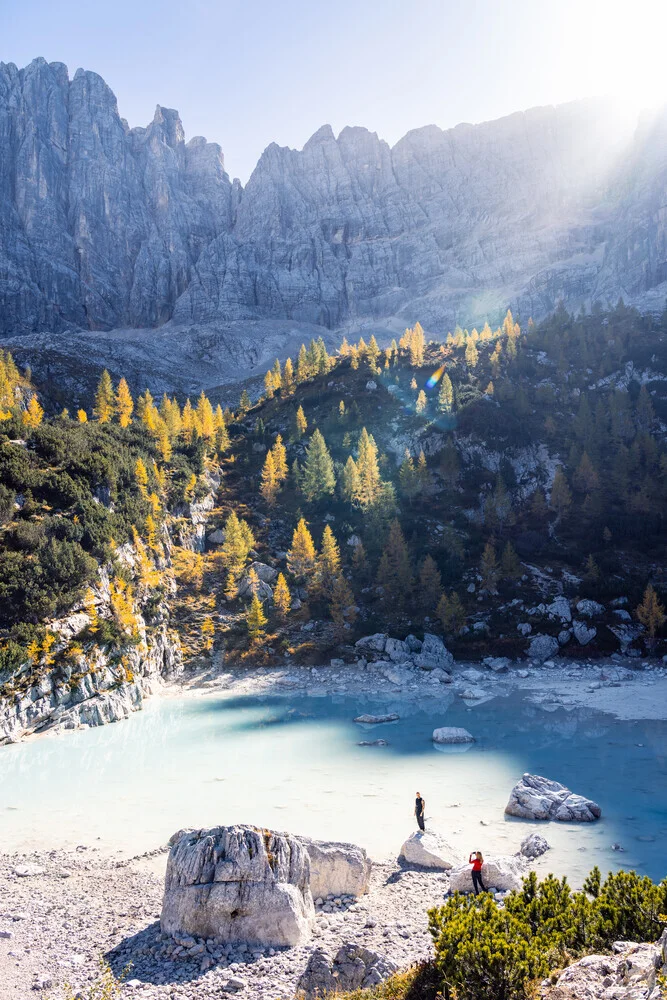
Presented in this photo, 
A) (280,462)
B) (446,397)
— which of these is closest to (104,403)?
(280,462)

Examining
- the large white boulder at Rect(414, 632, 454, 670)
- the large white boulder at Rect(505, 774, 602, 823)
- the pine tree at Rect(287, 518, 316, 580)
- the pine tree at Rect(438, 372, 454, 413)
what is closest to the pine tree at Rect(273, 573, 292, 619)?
the pine tree at Rect(287, 518, 316, 580)

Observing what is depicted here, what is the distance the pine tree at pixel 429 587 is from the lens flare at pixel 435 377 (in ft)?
164

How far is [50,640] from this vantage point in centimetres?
4106

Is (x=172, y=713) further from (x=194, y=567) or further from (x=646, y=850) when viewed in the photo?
→ (x=646, y=850)

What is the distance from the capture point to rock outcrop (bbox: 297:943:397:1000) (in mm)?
10336

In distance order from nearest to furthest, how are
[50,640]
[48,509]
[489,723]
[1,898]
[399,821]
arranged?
1. [1,898]
2. [399,821]
3. [489,723]
4. [50,640]
5. [48,509]

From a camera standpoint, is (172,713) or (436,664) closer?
(172,713)

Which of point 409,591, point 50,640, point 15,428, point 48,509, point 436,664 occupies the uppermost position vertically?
point 15,428

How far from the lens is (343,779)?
27094mm

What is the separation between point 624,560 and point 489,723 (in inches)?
1481

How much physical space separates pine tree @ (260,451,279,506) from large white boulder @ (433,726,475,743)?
5233 centimetres

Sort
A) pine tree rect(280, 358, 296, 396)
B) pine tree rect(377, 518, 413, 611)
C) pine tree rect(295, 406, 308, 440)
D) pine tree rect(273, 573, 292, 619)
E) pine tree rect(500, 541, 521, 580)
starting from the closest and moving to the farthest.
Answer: pine tree rect(273, 573, 292, 619) → pine tree rect(377, 518, 413, 611) → pine tree rect(500, 541, 521, 580) → pine tree rect(295, 406, 308, 440) → pine tree rect(280, 358, 296, 396)

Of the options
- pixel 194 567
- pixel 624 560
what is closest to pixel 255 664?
pixel 194 567

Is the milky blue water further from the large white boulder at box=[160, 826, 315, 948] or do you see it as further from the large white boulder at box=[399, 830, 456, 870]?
the large white boulder at box=[160, 826, 315, 948]
